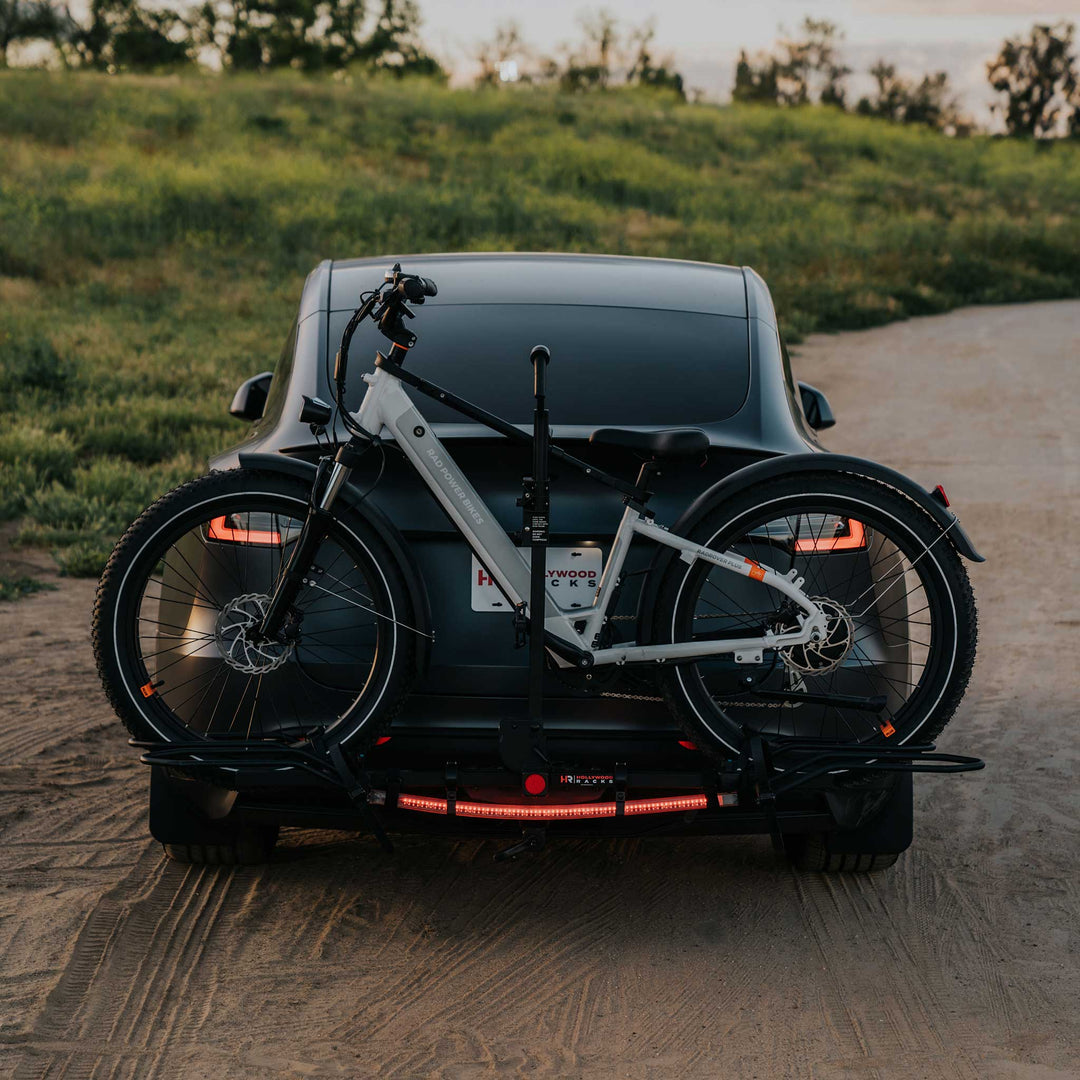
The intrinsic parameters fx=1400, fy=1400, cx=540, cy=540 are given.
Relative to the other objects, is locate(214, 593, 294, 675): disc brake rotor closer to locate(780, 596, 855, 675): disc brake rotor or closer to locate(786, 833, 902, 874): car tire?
locate(780, 596, 855, 675): disc brake rotor

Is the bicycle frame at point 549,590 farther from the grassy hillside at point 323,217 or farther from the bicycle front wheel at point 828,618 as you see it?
the grassy hillside at point 323,217

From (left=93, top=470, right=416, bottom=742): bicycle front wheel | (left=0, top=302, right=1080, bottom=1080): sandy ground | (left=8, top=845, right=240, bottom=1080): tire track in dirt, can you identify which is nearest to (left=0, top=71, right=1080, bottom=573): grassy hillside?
(left=0, top=302, right=1080, bottom=1080): sandy ground

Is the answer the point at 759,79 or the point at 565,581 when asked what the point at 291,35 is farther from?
the point at 565,581

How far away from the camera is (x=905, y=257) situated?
27344mm

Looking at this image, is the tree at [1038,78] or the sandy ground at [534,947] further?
the tree at [1038,78]

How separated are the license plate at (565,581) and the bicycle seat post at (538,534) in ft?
0.41

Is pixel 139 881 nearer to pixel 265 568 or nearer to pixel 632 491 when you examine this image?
pixel 265 568

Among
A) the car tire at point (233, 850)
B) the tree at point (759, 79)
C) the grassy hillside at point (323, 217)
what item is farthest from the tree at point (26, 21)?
the car tire at point (233, 850)

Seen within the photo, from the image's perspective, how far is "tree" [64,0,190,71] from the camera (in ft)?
202

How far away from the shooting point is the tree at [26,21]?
201 ft

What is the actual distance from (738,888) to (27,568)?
543cm

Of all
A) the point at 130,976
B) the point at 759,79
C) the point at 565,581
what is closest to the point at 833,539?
the point at 565,581

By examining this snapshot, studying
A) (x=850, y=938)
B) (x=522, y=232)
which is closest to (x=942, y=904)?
(x=850, y=938)

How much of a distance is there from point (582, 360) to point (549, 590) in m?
0.90
